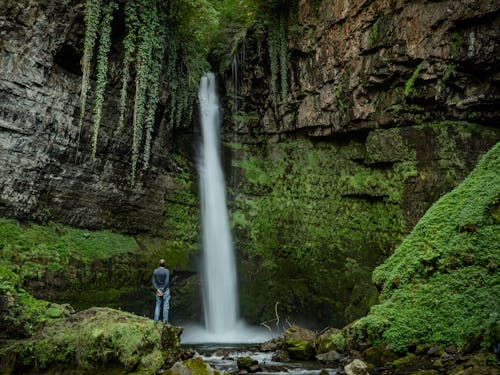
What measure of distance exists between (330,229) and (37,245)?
9.80 meters

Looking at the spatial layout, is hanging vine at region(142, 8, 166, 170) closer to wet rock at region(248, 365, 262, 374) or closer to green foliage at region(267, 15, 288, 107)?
green foliage at region(267, 15, 288, 107)

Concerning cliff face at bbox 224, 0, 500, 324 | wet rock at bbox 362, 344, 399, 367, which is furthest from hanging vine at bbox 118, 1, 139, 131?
wet rock at bbox 362, 344, 399, 367

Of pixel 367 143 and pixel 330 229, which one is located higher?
pixel 367 143

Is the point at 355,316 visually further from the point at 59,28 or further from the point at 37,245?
the point at 59,28

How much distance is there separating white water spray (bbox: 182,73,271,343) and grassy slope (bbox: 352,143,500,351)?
6556 millimetres

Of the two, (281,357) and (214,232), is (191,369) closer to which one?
(281,357)

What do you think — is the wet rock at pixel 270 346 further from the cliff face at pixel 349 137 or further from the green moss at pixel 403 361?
the cliff face at pixel 349 137

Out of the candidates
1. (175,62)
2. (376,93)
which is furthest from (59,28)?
(376,93)

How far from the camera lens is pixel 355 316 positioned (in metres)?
12.9

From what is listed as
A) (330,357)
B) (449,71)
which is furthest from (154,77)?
(330,357)

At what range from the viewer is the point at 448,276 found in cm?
759

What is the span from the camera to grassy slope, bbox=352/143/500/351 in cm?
692

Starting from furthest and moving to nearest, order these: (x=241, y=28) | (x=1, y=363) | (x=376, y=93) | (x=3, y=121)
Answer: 1. (x=241, y=28)
2. (x=376, y=93)
3. (x=3, y=121)
4. (x=1, y=363)

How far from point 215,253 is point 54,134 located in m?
7.34
